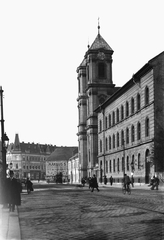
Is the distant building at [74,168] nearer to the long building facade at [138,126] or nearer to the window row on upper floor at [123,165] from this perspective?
the window row on upper floor at [123,165]

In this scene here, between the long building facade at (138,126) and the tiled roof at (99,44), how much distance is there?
23.6 meters

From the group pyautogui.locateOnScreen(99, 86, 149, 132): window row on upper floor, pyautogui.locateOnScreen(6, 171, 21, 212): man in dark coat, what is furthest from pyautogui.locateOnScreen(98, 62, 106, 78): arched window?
pyautogui.locateOnScreen(6, 171, 21, 212): man in dark coat

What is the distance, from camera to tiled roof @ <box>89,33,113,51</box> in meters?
98.4

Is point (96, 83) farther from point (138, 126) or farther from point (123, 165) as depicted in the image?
point (138, 126)

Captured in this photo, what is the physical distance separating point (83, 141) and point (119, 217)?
95.4 meters

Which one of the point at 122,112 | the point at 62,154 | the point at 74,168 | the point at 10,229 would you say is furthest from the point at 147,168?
the point at 62,154

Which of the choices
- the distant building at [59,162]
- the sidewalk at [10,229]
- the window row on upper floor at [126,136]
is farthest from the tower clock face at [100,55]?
the distant building at [59,162]

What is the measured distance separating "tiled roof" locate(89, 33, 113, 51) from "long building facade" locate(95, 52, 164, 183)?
2358 centimetres

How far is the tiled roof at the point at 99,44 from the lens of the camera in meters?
98.4

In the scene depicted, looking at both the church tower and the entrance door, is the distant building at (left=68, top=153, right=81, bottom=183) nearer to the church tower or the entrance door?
the church tower

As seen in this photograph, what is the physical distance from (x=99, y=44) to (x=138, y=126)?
4533cm

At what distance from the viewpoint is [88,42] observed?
4523 inches

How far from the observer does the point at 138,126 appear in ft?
188

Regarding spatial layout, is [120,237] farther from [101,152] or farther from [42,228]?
[101,152]
